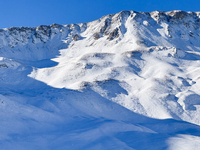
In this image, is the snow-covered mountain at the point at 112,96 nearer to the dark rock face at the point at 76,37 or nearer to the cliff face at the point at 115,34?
the cliff face at the point at 115,34

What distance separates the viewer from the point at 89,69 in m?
43.0

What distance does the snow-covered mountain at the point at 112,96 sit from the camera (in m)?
15.7

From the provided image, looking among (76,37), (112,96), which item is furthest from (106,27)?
(112,96)

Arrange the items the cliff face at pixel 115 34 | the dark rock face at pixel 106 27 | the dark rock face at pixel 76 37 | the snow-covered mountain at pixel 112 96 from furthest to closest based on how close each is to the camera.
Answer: the dark rock face at pixel 76 37 → the dark rock face at pixel 106 27 → the cliff face at pixel 115 34 → the snow-covered mountain at pixel 112 96

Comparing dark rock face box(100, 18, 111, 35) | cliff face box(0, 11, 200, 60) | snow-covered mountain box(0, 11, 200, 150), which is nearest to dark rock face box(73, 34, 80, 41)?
cliff face box(0, 11, 200, 60)

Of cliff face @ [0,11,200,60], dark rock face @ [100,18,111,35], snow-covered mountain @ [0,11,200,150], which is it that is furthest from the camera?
dark rock face @ [100,18,111,35]

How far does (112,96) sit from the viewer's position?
101 feet

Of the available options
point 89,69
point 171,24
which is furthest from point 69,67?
point 171,24

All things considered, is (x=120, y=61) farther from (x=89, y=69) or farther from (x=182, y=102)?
(x=182, y=102)

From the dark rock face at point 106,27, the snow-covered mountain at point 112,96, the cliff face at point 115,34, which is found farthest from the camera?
the dark rock face at point 106,27

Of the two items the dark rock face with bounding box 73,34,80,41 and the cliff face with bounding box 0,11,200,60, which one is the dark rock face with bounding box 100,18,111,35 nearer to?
the cliff face with bounding box 0,11,200,60

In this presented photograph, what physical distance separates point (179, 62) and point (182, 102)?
23022 millimetres

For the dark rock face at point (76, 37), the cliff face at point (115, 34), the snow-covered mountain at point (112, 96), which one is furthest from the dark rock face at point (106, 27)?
the dark rock face at point (76, 37)

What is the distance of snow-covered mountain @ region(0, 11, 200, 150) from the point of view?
15734 millimetres
